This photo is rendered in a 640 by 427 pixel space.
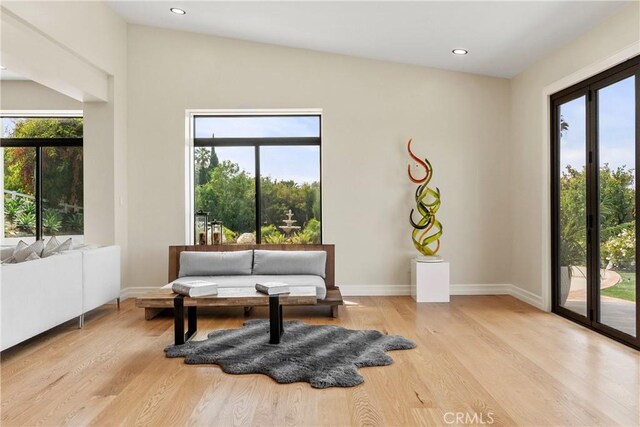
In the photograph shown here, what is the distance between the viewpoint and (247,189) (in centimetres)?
631

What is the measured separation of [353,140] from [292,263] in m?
1.77

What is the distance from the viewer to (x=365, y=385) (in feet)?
9.62

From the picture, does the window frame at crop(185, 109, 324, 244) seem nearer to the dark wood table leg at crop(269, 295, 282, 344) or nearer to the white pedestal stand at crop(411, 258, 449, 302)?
the white pedestal stand at crop(411, 258, 449, 302)

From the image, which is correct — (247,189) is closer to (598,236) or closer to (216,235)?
(216,235)

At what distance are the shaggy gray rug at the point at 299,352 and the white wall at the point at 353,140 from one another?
2.10 meters

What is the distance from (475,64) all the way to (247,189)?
10.5ft

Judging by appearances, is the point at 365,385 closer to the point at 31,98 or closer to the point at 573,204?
the point at 573,204

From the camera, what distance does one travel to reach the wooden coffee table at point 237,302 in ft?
12.4

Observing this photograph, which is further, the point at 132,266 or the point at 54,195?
the point at 54,195

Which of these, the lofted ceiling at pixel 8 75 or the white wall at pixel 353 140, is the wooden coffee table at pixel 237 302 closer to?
the white wall at pixel 353 140

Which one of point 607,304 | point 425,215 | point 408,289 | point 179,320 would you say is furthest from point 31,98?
point 607,304

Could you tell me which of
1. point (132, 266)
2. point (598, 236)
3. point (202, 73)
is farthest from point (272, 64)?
point (598, 236)

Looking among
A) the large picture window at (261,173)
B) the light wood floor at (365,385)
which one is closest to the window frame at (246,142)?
the large picture window at (261,173)

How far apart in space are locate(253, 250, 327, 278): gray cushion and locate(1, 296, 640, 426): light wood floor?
114 cm
